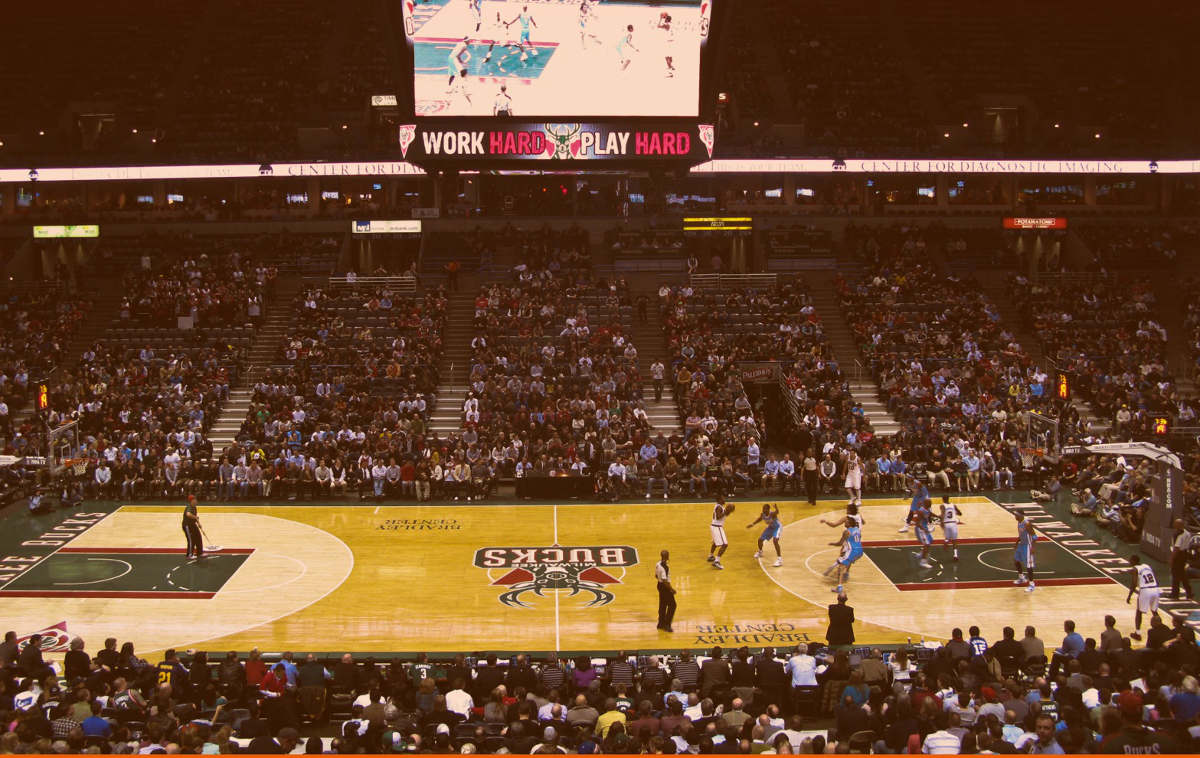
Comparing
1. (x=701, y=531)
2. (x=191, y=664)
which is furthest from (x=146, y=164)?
(x=191, y=664)

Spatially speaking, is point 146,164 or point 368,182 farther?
point 368,182

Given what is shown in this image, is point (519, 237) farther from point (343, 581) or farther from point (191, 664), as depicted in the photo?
point (191, 664)

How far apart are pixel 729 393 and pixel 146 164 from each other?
24779 millimetres

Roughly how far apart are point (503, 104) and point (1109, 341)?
2234 centimetres

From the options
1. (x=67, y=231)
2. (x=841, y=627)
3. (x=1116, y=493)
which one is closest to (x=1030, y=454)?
(x=1116, y=493)

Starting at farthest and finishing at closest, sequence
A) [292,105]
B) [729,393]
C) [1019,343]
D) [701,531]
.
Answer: [292,105]
[1019,343]
[729,393]
[701,531]

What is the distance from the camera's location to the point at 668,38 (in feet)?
91.8

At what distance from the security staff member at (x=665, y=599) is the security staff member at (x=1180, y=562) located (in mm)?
9465

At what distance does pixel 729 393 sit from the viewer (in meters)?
33.2

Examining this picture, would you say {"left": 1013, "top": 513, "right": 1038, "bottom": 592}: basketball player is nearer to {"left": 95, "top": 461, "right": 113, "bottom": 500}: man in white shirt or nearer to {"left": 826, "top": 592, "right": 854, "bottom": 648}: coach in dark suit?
{"left": 826, "top": 592, "right": 854, "bottom": 648}: coach in dark suit

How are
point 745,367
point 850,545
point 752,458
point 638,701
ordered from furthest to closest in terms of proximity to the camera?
point 745,367 < point 752,458 < point 850,545 < point 638,701

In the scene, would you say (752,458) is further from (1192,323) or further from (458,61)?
(1192,323)

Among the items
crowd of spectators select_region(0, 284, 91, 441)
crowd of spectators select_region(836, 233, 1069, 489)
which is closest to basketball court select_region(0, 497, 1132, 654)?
crowd of spectators select_region(836, 233, 1069, 489)

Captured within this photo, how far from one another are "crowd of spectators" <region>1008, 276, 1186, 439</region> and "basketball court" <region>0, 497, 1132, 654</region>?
26.7 feet
